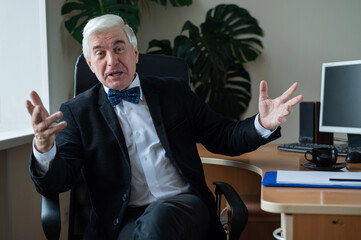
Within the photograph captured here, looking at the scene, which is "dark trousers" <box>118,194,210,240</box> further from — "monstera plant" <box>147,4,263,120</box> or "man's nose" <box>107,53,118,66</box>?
"monstera plant" <box>147,4,263,120</box>

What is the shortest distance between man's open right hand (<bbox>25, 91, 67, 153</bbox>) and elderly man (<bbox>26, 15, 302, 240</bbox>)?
8 centimetres

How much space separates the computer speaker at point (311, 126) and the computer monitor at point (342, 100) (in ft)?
0.15

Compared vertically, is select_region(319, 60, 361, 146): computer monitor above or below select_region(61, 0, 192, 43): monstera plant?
below

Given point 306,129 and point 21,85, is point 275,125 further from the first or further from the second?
point 21,85

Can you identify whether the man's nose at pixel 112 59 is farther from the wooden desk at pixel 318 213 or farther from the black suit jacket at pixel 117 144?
the wooden desk at pixel 318 213

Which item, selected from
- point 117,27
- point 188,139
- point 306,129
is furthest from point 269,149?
point 117,27

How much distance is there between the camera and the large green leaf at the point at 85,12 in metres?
3.17

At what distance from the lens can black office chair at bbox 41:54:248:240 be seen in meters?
1.49

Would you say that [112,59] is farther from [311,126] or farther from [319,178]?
[311,126]

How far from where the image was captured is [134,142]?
1.80 metres

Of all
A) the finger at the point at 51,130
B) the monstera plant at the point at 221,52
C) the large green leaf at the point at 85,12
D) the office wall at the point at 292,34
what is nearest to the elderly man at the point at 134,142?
the finger at the point at 51,130

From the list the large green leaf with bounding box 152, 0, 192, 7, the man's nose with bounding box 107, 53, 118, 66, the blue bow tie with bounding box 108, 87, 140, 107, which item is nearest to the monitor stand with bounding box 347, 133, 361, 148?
the blue bow tie with bounding box 108, 87, 140, 107

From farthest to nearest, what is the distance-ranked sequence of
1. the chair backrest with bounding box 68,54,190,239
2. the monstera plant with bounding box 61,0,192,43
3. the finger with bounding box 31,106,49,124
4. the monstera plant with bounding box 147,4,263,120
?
the monstera plant with bounding box 147,4,263,120 → the monstera plant with bounding box 61,0,192,43 → the chair backrest with bounding box 68,54,190,239 → the finger with bounding box 31,106,49,124

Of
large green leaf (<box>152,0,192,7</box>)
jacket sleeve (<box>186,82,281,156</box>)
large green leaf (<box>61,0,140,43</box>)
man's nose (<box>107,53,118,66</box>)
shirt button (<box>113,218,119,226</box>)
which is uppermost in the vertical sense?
large green leaf (<box>152,0,192,7</box>)
